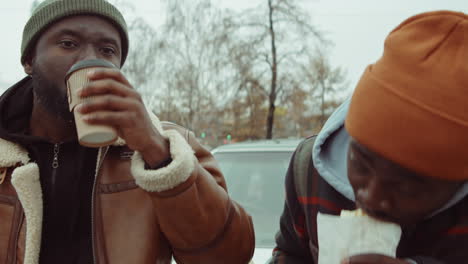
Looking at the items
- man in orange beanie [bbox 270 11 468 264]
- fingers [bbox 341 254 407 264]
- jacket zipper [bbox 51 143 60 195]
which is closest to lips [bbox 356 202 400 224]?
man in orange beanie [bbox 270 11 468 264]

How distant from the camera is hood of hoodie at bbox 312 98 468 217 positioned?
4.86 ft

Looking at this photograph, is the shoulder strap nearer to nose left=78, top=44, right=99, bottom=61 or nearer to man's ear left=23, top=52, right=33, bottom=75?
nose left=78, top=44, right=99, bottom=61

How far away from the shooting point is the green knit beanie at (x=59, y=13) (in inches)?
72.2

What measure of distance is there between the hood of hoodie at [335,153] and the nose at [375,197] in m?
0.25

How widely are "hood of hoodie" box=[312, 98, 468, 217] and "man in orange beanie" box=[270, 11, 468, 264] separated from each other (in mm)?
213

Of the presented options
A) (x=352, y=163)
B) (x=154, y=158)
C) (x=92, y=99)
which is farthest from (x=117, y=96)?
(x=352, y=163)

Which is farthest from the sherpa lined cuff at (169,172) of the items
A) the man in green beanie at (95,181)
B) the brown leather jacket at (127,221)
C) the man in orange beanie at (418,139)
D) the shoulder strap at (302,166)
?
the man in orange beanie at (418,139)

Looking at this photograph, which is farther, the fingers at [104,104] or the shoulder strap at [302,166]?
the shoulder strap at [302,166]

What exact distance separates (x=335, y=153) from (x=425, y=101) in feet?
1.69

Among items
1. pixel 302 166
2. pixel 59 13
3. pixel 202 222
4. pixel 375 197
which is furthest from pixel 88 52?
pixel 375 197

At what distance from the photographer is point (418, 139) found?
1.11 m

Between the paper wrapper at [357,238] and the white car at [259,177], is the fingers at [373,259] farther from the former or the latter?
the white car at [259,177]

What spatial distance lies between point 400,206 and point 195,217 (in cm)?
72

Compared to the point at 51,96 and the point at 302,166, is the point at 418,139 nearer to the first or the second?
the point at 302,166
